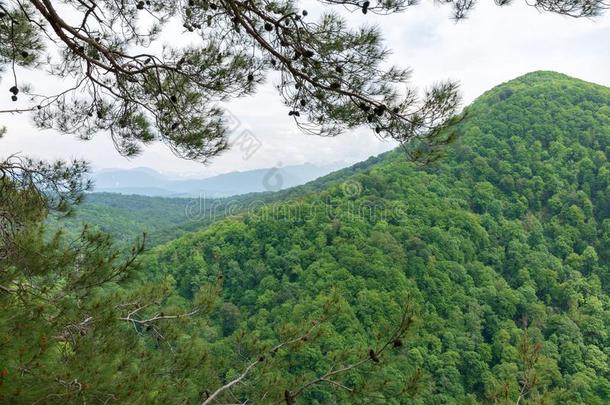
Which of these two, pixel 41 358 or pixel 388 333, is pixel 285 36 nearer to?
pixel 388 333

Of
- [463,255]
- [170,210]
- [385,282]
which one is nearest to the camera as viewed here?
[385,282]

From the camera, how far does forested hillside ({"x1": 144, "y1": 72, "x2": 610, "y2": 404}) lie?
60.9 feet

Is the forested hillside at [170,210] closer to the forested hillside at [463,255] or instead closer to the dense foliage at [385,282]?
the dense foliage at [385,282]

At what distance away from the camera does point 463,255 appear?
23953 millimetres

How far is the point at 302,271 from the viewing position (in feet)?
69.7

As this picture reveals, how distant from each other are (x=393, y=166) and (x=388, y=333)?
27059 mm

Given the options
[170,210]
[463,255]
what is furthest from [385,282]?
[170,210]

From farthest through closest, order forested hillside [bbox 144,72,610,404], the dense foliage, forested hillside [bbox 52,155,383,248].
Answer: forested hillside [bbox 52,155,383,248] < forested hillside [bbox 144,72,610,404] < the dense foliage

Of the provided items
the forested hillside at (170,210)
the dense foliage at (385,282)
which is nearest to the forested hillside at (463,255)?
the dense foliage at (385,282)

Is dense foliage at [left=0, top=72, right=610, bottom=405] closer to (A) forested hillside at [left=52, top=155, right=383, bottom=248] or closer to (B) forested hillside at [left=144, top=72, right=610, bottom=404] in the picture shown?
(B) forested hillside at [left=144, top=72, right=610, bottom=404]

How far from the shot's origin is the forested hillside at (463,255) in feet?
60.9

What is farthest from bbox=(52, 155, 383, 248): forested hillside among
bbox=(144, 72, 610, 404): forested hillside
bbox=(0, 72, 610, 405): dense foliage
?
bbox=(144, 72, 610, 404): forested hillside

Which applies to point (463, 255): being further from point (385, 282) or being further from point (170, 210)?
point (170, 210)

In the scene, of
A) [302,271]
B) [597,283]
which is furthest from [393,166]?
[597,283]
